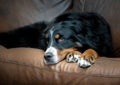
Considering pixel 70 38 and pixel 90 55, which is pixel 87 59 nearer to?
pixel 90 55

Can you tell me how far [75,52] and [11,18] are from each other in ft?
2.88

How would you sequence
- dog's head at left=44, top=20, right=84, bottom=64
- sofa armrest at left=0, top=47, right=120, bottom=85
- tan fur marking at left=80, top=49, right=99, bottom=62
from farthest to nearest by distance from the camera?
dog's head at left=44, top=20, right=84, bottom=64, tan fur marking at left=80, top=49, right=99, bottom=62, sofa armrest at left=0, top=47, right=120, bottom=85

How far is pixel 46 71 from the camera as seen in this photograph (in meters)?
1.55

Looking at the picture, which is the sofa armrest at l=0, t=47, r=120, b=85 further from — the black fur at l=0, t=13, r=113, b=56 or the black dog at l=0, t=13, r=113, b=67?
the black fur at l=0, t=13, r=113, b=56

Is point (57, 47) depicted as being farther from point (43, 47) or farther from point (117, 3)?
point (117, 3)

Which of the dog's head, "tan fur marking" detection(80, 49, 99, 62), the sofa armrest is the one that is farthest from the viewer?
the dog's head

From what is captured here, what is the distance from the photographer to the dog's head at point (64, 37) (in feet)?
5.73

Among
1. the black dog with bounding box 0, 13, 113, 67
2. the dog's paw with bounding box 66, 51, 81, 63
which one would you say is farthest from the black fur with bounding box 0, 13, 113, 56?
the dog's paw with bounding box 66, 51, 81, 63

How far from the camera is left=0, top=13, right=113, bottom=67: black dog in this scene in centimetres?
165

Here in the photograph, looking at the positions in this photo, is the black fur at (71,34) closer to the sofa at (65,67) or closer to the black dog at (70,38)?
the black dog at (70,38)

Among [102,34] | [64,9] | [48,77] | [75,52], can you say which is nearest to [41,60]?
[48,77]

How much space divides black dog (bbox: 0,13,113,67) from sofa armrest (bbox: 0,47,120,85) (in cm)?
5

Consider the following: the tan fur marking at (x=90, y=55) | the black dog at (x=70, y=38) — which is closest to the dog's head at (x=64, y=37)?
the black dog at (x=70, y=38)

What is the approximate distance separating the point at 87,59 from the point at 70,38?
0.30 metres
